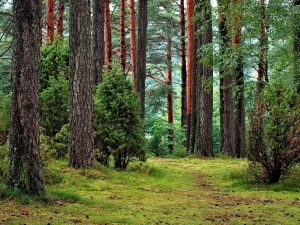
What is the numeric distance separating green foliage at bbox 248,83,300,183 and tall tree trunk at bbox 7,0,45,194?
497cm

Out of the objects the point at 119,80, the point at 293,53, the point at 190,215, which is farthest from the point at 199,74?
the point at 190,215

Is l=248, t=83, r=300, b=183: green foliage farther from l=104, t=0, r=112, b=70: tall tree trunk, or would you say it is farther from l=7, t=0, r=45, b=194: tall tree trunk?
l=104, t=0, r=112, b=70: tall tree trunk

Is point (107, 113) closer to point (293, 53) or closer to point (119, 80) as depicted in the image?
point (119, 80)

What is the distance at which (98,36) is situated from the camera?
14.8 m

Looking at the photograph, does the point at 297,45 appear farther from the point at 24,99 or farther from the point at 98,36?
the point at 24,99

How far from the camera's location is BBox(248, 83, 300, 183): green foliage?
378 inches

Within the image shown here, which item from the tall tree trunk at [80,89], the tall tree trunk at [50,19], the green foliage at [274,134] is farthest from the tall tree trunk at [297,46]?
the tall tree trunk at [50,19]

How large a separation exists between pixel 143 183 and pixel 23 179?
12.6 feet

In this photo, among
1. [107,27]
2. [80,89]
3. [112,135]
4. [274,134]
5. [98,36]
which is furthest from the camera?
[107,27]

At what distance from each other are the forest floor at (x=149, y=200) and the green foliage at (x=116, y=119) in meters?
0.61

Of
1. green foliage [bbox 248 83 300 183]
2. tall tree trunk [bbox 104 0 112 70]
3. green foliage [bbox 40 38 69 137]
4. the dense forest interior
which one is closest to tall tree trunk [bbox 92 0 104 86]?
the dense forest interior

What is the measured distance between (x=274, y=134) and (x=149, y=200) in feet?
10.4

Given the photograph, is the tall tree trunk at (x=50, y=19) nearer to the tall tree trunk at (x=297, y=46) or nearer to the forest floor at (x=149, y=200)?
the forest floor at (x=149, y=200)

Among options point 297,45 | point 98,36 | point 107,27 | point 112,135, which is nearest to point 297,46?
point 297,45
